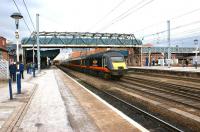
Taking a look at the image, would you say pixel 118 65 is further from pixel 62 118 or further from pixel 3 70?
pixel 62 118

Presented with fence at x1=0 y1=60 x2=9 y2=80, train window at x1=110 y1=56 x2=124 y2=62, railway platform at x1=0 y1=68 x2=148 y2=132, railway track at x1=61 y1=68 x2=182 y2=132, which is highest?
train window at x1=110 y1=56 x2=124 y2=62

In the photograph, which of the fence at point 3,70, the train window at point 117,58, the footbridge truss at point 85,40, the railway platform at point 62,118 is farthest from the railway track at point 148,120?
the footbridge truss at point 85,40

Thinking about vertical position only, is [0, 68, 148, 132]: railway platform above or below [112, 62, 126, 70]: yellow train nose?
below

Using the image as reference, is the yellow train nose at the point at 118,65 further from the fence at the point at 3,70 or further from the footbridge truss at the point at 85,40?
the footbridge truss at the point at 85,40

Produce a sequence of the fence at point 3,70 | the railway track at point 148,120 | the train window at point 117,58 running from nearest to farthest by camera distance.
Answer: the railway track at point 148,120, the fence at point 3,70, the train window at point 117,58

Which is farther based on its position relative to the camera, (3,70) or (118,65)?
(118,65)

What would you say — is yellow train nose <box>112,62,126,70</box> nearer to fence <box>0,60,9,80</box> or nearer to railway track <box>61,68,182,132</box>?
fence <box>0,60,9,80</box>

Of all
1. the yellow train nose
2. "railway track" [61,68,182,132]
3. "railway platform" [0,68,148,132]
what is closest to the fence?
the yellow train nose

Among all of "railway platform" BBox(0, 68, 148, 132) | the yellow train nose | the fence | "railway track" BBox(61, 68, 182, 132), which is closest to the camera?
"railway platform" BBox(0, 68, 148, 132)

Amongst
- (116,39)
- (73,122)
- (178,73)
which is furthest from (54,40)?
(73,122)

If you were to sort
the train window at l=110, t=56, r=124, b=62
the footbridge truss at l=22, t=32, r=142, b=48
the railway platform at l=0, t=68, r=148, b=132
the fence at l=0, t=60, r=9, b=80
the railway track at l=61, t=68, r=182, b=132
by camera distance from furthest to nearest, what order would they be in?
1. the footbridge truss at l=22, t=32, r=142, b=48
2. the train window at l=110, t=56, r=124, b=62
3. the fence at l=0, t=60, r=9, b=80
4. the railway track at l=61, t=68, r=182, b=132
5. the railway platform at l=0, t=68, r=148, b=132

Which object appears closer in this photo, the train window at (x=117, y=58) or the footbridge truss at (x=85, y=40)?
the train window at (x=117, y=58)

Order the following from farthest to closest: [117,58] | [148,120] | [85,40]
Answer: [85,40] → [117,58] → [148,120]

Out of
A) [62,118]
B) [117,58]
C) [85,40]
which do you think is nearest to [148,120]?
[62,118]
